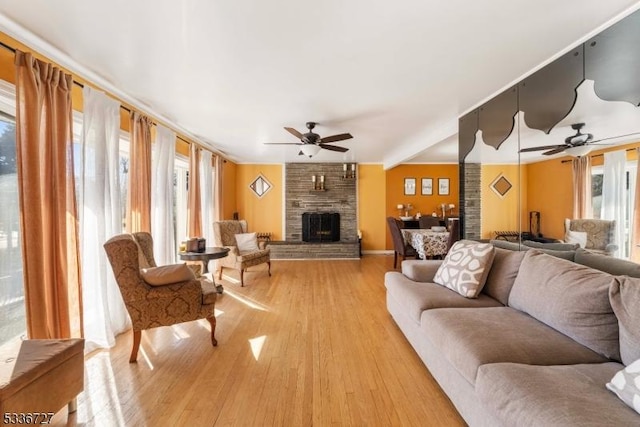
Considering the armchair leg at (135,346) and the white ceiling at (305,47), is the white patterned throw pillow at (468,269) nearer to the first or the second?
the white ceiling at (305,47)

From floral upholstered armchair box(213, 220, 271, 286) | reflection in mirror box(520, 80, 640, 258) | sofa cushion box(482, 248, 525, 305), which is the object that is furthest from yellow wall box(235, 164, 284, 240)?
reflection in mirror box(520, 80, 640, 258)

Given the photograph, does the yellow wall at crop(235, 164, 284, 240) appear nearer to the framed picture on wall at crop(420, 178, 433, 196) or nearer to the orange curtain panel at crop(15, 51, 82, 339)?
the framed picture on wall at crop(420, 178, 433, 196)

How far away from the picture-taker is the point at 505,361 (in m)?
1.33

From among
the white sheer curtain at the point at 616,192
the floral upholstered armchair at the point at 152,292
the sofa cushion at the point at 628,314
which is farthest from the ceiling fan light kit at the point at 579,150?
the floral upholstered armchair at the point at 152,292

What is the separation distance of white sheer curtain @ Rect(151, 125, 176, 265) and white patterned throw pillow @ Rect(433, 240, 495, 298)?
126 inches

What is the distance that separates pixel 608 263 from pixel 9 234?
4.13 metres

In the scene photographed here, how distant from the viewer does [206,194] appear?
4.88 metres

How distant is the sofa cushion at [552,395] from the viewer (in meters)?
0.94

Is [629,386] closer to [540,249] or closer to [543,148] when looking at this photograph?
[540,249]

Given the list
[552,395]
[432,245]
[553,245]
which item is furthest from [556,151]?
[432,245]

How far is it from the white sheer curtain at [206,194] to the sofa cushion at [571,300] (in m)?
4.55

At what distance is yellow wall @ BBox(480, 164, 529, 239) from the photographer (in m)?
2.64

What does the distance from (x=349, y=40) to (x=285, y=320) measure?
2.67 m

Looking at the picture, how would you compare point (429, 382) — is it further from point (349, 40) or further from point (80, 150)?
point (80, 150)
